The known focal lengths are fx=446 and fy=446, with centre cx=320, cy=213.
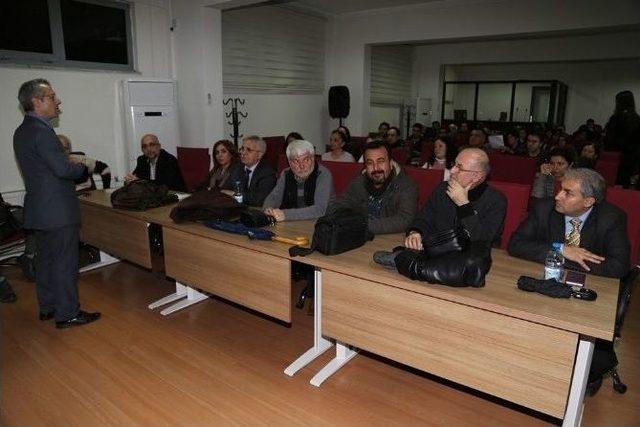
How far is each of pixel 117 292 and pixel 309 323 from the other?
1.65 m

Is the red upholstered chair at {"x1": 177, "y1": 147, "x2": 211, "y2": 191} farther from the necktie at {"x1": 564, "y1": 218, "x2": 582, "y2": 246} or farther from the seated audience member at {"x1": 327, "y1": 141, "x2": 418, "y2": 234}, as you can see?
the necktie at {"x1": 564, "y1": 218, "x2": 582, "y2": 246}

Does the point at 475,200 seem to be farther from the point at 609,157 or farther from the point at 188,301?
the point at 609,157

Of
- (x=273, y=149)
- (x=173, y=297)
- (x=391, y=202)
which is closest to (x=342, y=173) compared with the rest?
(x=391, y=202)

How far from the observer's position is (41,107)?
2619 millimetres

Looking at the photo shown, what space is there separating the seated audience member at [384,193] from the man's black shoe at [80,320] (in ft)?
5.96

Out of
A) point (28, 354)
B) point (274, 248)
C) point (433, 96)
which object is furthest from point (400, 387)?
point (433, 96)

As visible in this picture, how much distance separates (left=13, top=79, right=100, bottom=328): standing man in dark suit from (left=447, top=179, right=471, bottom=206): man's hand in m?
2.17

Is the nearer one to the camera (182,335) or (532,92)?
(182,335)

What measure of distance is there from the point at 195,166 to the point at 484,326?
3686 mm

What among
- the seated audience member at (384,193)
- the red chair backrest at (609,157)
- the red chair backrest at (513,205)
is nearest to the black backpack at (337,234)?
the seated audience member at (384,193)

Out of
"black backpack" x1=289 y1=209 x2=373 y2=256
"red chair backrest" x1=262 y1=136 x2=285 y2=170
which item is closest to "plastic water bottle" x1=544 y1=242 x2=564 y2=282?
"black backpack" x1=289 y1=209 x2=373 y2=256

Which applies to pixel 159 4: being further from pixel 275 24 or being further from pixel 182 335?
pixel 182 335

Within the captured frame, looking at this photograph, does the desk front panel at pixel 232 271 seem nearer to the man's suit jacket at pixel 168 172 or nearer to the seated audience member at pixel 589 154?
the man's suit jacket at pixel 168 172

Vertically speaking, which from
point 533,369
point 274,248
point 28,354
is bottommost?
point 28,354
